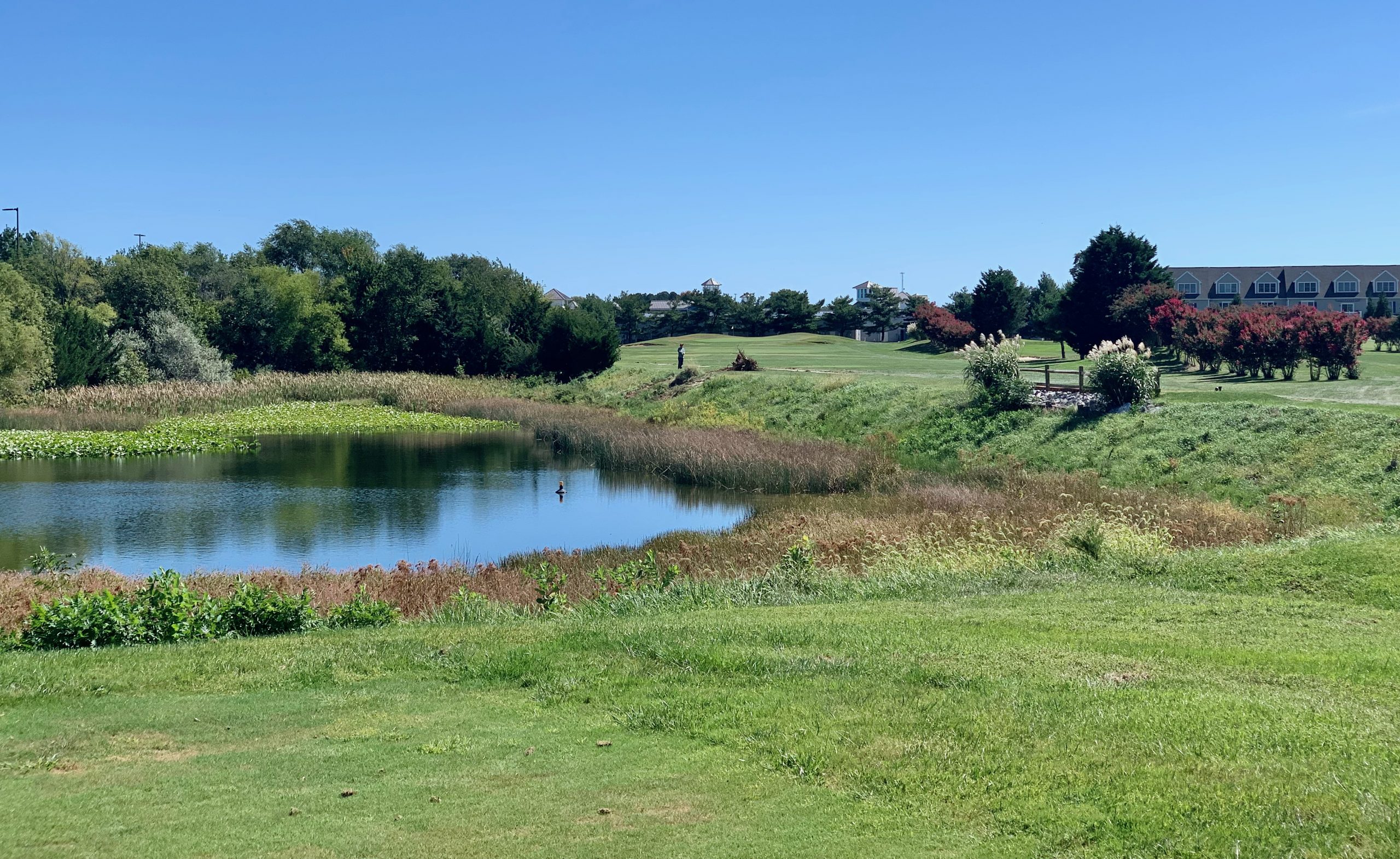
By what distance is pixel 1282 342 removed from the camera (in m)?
41.9

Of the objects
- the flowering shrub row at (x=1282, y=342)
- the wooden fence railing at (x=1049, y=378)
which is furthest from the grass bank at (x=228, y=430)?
the flowering shrub row at (x=1282, y=342)

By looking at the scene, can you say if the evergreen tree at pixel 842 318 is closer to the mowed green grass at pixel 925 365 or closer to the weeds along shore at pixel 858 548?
the mowed green grass at pixel 925 365

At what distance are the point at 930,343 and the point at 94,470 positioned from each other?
183ft

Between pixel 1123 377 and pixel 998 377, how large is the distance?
4473mm

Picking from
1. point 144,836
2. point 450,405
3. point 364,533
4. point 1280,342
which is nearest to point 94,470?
point 364,533

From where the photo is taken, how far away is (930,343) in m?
77.5

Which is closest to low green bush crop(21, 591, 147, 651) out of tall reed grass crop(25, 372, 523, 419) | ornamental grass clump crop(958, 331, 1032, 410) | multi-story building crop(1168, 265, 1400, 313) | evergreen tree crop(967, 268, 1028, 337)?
ornamental grass clump crop(958, 331, 1032, 410)

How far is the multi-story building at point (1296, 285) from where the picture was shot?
103312 millimetres

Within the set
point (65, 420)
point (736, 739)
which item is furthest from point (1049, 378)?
point (65, 420)

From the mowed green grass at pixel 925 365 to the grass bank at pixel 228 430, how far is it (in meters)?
14.5

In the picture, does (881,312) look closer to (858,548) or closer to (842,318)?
(842,318)

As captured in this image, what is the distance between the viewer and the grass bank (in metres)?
38.4

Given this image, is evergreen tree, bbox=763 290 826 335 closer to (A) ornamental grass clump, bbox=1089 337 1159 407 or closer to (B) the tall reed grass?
(B) the tall reed grass

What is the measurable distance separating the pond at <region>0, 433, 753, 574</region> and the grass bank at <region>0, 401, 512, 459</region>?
1.39 meters
